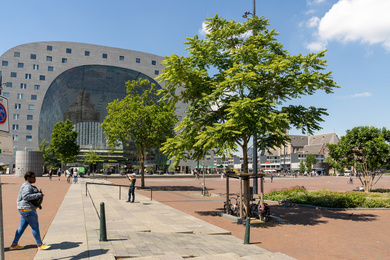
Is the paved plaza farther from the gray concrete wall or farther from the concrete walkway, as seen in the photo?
the gray concrete wall

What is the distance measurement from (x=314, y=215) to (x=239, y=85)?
8.44 metres

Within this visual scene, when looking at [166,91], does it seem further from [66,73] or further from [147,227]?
[66,73]

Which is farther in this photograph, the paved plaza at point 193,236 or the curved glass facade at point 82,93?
the curved glass facade at point 82,93

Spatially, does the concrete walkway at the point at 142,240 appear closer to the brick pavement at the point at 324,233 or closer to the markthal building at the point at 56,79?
the brick pavement at the point at 324,233

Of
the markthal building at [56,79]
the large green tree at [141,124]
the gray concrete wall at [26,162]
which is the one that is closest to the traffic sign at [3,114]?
the large green tree at [141,124]

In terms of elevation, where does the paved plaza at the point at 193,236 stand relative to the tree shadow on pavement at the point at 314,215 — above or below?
above

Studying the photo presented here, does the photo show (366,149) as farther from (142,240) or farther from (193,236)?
(142,240)

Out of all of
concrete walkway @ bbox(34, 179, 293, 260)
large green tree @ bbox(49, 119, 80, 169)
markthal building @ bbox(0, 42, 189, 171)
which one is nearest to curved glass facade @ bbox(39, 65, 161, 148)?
markthal building @ bbox(0, 42, 189, 171)

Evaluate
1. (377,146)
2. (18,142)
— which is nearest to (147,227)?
(377,146)

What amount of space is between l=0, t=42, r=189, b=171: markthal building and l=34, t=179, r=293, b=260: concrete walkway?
74.8 metres

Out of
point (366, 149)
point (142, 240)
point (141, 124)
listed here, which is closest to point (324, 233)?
point (142, 240)

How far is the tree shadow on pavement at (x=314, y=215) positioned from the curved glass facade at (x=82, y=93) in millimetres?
81798

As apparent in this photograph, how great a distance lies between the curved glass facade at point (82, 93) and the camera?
86.2m

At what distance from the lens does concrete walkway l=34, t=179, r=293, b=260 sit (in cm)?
715
